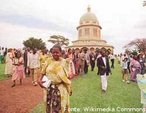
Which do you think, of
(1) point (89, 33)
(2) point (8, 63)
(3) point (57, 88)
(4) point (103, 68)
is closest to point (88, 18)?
(1) point (89, 33)

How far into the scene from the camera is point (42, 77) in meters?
6.50

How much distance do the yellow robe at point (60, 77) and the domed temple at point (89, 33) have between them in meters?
78.6

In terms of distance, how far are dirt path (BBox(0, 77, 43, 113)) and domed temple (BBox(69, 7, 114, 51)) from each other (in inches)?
2783

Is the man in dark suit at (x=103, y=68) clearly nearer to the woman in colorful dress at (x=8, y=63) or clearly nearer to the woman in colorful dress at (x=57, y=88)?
the woman in colorful dress at (x=8, y=63)

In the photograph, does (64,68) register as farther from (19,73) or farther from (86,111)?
(19,73)

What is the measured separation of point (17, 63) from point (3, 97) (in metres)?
3.57

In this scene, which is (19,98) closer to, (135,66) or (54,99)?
(54,99)

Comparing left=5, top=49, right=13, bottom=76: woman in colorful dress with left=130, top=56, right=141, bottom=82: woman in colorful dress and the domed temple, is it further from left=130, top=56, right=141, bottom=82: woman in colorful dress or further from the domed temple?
the domed temple

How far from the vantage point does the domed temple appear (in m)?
85.9

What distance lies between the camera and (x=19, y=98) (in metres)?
12.0

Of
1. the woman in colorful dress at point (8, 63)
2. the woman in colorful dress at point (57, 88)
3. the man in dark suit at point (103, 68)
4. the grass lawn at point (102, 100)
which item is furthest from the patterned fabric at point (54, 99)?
the woman in colorful dress at point (8, 63)

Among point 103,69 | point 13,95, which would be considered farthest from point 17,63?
point 103,69

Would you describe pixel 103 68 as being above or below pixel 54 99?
above

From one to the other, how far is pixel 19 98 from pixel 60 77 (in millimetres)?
6031
